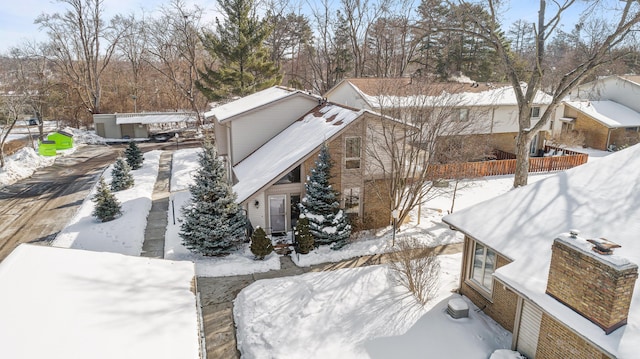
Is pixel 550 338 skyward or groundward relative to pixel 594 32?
groundward

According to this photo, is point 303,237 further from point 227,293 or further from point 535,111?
point 535,111

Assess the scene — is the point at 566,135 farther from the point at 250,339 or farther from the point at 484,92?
the point at 250,339

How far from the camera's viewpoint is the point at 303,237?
15.7m

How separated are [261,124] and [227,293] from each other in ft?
33.8

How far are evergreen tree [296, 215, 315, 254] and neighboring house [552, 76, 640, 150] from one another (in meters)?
29.1

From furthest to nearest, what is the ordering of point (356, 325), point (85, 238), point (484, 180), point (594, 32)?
point (484, 180) → point (594, 32) → point (85, 238) → point (356, 325)

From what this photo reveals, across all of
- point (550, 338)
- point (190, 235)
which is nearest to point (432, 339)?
point (550, 338)

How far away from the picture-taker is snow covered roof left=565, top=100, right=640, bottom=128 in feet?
110

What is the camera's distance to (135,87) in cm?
5528

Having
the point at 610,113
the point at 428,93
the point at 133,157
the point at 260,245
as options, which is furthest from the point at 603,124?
the point at 133,157

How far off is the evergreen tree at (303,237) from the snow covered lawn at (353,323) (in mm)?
1853

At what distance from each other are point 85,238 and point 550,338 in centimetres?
1785

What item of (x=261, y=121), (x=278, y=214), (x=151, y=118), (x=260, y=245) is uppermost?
(x=261, y=121)

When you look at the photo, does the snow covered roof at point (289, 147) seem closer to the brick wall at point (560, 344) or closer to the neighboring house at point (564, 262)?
the neighboring house at point (564, 262)
